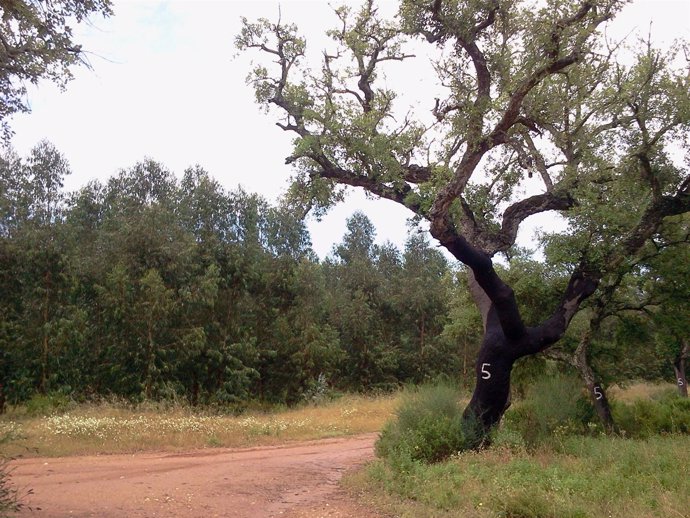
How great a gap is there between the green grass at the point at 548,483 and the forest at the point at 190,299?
14.4 feet

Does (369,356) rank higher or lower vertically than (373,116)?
lower

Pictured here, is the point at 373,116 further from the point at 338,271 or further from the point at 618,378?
the point at 338,271

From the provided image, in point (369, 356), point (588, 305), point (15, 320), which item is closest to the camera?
point (588, 305)

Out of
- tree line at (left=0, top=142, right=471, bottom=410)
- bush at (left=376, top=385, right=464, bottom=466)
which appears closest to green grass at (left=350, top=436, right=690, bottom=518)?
bush at (left=376, top=385, right=464, bottom=466)

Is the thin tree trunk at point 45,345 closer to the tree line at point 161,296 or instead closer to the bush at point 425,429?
the tree line at point 161,296

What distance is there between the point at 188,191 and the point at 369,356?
16.4 meters

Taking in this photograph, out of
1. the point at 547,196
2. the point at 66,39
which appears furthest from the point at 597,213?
the point at 66,39

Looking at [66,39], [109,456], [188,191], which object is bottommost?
[109,456]

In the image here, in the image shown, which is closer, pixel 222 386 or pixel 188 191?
pixel 222 386

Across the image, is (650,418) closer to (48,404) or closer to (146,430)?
(146,430)

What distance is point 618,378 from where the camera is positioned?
15969 millimetres

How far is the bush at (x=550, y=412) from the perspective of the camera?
1208cm

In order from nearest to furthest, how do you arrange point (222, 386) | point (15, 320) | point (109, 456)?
point (109, 456)
point (15, 320)
point (222, 386)

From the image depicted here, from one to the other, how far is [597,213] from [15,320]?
21751 mm
